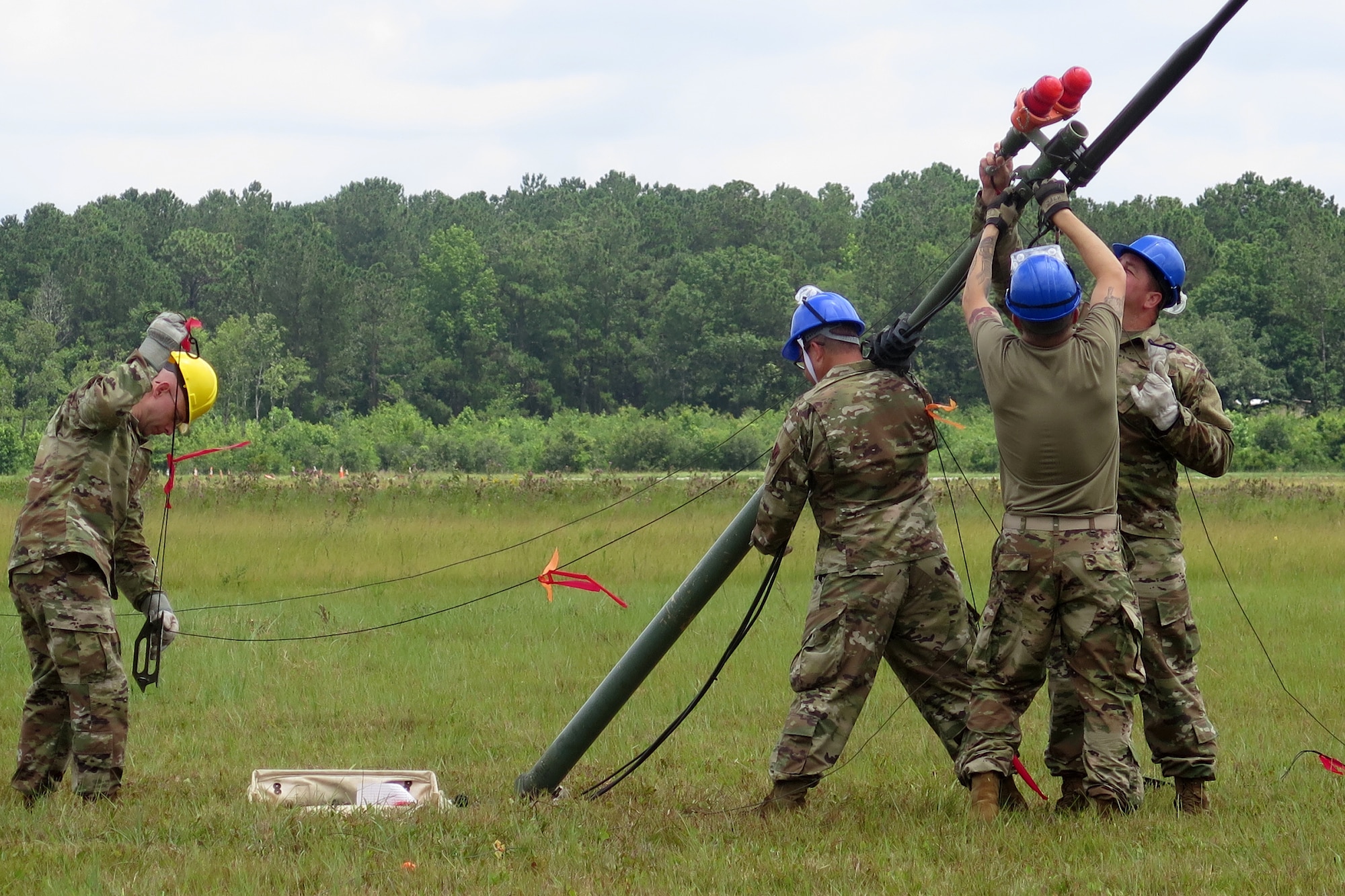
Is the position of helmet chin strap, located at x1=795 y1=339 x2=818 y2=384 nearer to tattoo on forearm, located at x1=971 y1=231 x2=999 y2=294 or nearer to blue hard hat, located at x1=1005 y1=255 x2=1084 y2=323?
tattoo on forearm, located at x1=971 y1=231 x2=999 y2=294

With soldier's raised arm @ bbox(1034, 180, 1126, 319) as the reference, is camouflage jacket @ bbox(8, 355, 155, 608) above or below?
below

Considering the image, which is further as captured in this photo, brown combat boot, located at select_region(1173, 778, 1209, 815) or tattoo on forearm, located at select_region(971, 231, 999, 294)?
brown combat boot, located at select_region(1173, 778, 1209, 815)

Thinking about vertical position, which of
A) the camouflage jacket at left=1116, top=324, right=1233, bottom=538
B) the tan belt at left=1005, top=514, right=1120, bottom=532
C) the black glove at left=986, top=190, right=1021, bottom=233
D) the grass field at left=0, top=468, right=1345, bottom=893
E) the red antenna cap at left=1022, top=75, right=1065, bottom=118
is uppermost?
the red antenna cap at left=1022, top=75, right=1065, bottom=118

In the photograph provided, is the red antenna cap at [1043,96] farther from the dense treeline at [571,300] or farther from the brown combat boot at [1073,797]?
the dense treeline at [571,300]

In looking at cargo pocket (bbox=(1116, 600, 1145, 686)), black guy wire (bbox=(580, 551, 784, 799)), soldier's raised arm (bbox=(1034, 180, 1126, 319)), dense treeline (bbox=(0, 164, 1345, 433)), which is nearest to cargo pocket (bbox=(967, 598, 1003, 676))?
cargo pocket (bbox=(1116, 600, 1145, 686))

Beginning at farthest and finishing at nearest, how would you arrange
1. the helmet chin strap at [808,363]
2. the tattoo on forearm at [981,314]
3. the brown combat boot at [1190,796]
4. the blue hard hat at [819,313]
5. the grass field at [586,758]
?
the helmet chin strap at [808,363], the blue hard hat at [819,313], the brown combat boot at [1190,796], the tattoo on forearm at [981,314], the grass field at [586,758]

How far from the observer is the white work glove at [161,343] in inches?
254

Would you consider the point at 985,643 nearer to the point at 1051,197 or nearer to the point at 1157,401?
the point at 1157,401

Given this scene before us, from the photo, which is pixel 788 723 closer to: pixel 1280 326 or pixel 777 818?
pixel 777 818

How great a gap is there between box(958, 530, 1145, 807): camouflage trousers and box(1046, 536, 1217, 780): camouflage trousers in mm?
215

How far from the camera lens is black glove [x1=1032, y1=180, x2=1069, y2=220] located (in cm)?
588

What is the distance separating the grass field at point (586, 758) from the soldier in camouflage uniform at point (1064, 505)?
1.29 ft

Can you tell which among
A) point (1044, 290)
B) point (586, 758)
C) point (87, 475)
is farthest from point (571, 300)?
point (1044, 290)

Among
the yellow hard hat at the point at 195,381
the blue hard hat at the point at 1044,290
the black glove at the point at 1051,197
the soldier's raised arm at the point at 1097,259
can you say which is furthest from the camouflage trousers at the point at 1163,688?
the yellow hard hat at the point at 195,381
